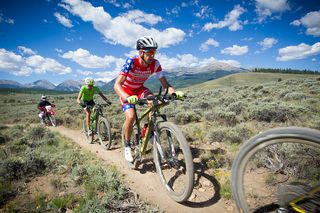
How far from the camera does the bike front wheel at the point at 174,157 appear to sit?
3.51 meters

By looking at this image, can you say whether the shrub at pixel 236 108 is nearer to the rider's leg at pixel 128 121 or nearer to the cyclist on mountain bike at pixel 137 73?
the cyclist on mountain bike at pixel 137 73

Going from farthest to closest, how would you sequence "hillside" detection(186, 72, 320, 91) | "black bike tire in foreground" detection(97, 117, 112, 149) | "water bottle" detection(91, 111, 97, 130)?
"hillside" detection(186, 72, 320, 91) < "water bottle" detection(91, 111, 97, 130) < "black bike tire in foreground" detection(97, 117, 112, 149)

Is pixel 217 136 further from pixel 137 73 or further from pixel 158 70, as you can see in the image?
pixel 137 73

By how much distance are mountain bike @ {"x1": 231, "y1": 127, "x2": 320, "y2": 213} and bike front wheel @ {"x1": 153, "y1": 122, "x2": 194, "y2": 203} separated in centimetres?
100

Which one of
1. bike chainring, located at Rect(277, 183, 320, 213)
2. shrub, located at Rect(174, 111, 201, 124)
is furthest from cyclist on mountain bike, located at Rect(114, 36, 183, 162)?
shrub, located at Rect(174, 111, 201, 124)

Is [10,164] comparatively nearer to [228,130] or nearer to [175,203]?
[175,203]

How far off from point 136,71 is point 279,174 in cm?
420

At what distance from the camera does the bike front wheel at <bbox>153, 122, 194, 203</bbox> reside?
3.51 metres

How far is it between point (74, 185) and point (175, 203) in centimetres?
264

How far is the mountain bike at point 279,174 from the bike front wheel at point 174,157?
1.00 m

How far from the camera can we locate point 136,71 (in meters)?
5.16

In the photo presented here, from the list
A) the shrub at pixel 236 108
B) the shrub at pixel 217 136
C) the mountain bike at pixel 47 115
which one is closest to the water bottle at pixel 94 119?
the shrub at pixel 217 136

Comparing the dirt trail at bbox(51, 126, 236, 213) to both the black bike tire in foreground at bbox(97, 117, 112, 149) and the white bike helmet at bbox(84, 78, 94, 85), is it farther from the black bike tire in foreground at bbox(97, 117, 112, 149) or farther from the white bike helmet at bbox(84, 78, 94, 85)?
the white bike helmet at bbox(84, 78, 94, 85)

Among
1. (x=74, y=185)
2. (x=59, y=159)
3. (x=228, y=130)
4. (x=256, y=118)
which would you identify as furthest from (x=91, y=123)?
(x=256, y=118)
